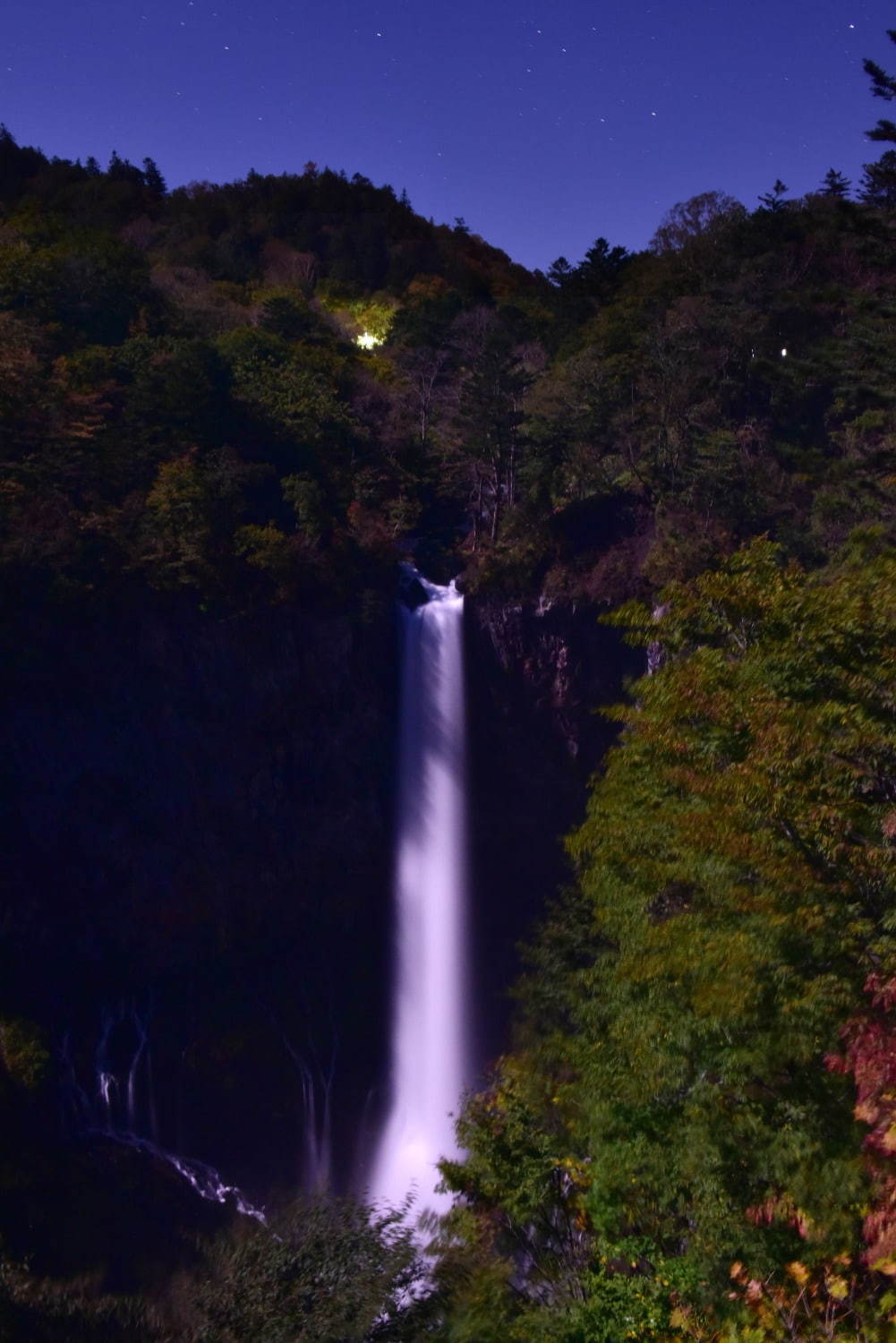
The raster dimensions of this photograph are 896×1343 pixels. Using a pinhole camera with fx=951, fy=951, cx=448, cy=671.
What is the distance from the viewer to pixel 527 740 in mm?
31812

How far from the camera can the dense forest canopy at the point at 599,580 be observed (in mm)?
8203

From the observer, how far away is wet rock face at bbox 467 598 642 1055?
30.9 m

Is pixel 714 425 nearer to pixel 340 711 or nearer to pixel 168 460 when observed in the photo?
pixel 340 711

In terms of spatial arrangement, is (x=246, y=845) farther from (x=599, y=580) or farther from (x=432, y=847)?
(x=599, y=580)

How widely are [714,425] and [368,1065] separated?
73.8ft

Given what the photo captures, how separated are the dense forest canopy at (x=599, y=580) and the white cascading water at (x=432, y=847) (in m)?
2.24

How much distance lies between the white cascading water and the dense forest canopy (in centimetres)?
224

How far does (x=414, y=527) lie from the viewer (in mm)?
34406

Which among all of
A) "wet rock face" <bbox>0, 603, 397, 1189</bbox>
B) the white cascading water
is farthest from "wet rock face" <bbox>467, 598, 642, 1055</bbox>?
"wet rock face" <bbox>0, 603, 397, 1189</bbox>

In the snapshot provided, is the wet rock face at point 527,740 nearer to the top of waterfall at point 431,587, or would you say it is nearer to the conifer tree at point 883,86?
the top of waterfall at point 431,587

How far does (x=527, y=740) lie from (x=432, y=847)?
4.79 metres

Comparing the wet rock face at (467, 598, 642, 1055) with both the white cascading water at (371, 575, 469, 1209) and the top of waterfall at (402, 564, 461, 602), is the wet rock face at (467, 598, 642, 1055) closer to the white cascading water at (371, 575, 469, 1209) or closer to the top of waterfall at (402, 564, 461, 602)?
the white cascading water at (371, 575, 469, 1209)

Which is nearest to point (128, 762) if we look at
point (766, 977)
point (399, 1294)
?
point (399, 1294)

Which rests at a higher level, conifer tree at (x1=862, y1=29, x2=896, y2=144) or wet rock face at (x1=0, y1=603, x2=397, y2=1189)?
conifer tree at (x1=862, y1=29, x2=896, y2=144)
